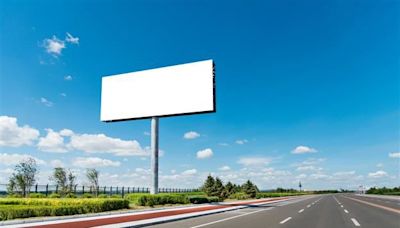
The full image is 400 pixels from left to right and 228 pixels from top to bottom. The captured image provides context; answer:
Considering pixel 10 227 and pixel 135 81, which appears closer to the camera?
pixel 10 227

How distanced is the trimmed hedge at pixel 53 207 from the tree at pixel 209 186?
101 feet

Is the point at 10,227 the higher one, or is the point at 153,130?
the point at 153,130

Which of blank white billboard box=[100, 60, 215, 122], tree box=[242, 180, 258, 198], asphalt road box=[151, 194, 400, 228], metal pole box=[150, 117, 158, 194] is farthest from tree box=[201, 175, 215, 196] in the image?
asphalt road box=[151, 194, 400, 228]

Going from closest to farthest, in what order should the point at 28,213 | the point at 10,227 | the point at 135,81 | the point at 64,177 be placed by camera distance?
1. the point at 10,227
2. the point at 28,213
3. the point at 135,81
4. the point at 64,177

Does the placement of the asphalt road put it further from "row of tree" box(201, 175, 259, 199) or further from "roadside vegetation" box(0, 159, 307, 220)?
"row of tree" box(201, 175, 259, 199)

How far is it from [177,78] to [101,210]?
12.8 metres

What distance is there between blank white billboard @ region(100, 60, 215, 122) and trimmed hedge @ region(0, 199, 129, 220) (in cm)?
914

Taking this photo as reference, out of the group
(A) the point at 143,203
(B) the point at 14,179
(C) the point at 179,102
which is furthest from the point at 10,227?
(B) the point at 14,179

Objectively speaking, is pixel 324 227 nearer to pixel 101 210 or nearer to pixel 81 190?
pixel 101 210

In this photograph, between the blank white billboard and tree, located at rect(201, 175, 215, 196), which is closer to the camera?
the blank white billboard

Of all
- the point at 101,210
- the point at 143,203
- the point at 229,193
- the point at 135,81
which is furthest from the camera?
the point at 229,193

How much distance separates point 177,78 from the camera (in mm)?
29188

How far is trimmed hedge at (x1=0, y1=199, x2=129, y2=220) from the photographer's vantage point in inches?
599

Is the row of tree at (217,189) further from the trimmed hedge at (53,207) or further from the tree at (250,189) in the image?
the trimmed hedge at (53,207)
